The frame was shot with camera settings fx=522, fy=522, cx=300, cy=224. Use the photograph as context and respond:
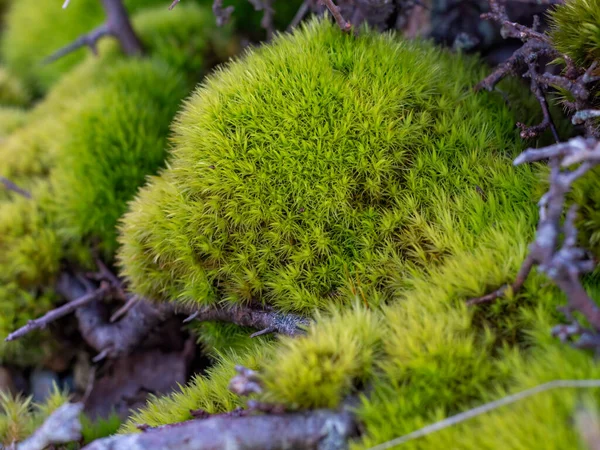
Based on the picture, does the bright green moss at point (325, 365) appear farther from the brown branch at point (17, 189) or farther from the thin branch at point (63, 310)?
the brown branch at point (17, 189)

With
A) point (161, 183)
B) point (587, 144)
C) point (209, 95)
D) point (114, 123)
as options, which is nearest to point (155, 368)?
point (161, 183)

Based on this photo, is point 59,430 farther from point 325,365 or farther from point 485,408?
point 485,408

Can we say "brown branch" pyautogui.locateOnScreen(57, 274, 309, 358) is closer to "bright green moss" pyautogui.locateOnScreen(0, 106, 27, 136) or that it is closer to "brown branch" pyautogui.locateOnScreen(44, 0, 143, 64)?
"bright green moss" pyautogui.locateOnScreen(0, 106, 27, 136)

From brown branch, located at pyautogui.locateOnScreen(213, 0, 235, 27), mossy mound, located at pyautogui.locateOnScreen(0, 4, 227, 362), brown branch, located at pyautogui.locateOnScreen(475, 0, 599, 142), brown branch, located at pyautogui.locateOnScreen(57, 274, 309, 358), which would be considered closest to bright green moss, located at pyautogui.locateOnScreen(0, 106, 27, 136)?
mossy mound, located at pyautogui.locateOnScreen(0, 4, 227, 362)

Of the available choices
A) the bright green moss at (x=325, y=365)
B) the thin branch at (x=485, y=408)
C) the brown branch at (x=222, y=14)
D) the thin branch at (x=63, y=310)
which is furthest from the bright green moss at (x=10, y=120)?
the thin branch at (x=485, y=408)

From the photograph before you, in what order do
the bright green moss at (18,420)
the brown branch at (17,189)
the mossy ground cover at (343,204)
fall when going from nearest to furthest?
the mossy ground cover at (343,204)
the bright green moss at (18,420)
the brown branch at (17,189)

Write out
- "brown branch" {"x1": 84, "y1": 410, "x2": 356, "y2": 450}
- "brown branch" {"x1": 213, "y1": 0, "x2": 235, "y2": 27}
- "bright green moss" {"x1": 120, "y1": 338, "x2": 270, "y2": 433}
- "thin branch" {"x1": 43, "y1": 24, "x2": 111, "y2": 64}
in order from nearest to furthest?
"brown branch" {"x1": 84, "y1": 410, "x2": 356, "y2": 450}
"bright green moss" {"x1": 120, "y1": 338, "x2": 270, "y2": 433}
"brown branch" {"x1": 213, "y1": 0, "x2": 235, "y2": 27}
"thin branch" {"x1": 43, "y1": 24, "x2": 111, "y2": 64}

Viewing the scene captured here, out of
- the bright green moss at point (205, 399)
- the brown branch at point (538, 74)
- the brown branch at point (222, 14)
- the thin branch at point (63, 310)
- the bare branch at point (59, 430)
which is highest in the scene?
the brown branch at point (222, 14)
